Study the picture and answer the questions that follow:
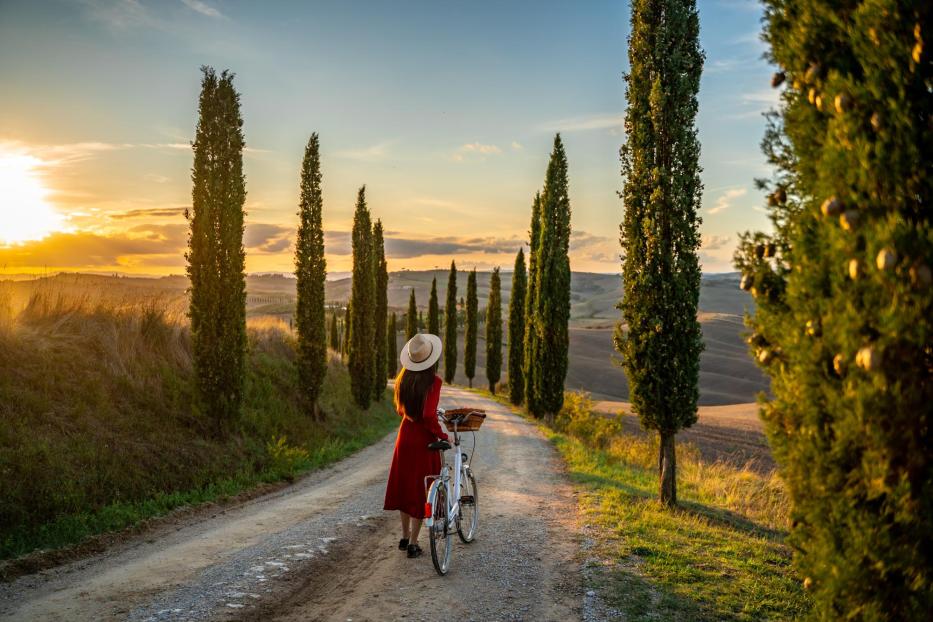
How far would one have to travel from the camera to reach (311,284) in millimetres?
21953

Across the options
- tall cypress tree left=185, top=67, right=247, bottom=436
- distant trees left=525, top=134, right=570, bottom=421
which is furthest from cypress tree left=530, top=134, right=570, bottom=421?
tall cypress tree left=185, top=67, right=247, bottom=436

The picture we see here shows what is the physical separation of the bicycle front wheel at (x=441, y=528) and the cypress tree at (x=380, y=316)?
21687 millimetres

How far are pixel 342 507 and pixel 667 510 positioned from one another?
551cm

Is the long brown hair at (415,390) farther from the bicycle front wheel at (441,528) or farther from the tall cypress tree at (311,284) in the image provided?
the tall cypress tree at (311,284)

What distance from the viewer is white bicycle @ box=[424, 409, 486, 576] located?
6609 millimetres

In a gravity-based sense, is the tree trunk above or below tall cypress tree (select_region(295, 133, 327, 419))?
below

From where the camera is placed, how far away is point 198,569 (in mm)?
6867

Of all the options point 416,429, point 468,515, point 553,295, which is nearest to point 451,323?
point 553,295

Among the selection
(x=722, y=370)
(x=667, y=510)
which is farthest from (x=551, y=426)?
(x=722, y=370)

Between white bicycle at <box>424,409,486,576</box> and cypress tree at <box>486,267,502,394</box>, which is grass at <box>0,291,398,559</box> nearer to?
white bicycle at <box>424,409,486,576</box>

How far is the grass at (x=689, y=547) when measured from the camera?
19.6 feet

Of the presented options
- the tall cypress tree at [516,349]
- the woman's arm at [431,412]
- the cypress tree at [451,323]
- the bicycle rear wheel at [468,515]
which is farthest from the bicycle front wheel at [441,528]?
the cypress tree at [451,323]

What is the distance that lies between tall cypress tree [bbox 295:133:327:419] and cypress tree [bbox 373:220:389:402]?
22.9 feet

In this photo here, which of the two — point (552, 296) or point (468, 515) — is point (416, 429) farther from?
point (552, 296)
